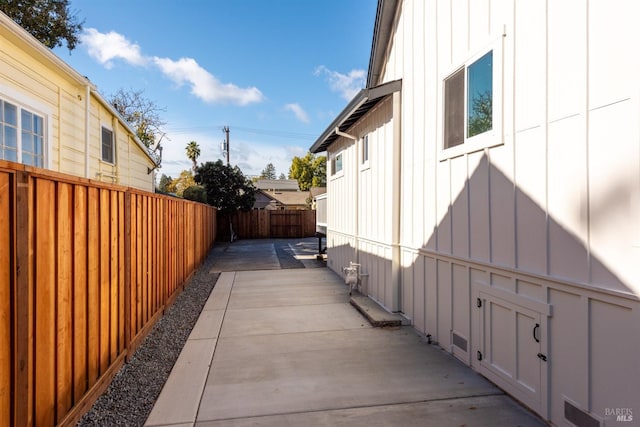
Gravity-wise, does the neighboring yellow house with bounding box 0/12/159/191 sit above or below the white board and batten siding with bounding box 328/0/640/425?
above

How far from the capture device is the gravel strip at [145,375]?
294cm

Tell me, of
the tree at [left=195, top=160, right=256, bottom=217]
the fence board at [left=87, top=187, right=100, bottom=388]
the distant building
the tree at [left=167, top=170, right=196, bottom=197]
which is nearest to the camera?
the fence board at [left=87, top=187, right=100, bottom=388]

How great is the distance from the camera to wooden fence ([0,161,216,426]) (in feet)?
6.19

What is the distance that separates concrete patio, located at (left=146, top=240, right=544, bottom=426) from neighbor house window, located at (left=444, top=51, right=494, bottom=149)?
2.49 m

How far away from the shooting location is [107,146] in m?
8.96

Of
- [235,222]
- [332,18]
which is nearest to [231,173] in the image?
[235,222]

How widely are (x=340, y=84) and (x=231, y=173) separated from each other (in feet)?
48.2

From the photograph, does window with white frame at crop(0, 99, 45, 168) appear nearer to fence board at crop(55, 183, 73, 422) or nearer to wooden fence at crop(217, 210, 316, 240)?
fence board at crop(55, 183, 73, 422)

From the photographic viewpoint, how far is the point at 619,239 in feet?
7.57

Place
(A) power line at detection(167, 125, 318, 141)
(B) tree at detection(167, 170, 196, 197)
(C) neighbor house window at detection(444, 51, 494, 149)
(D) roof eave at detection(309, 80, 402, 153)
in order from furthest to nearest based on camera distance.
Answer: (B) tree at detection(167, 170, 196, 197) < (A) power line at detection(167, 125, 318, 141) < (D) roof eave at detection(309, 80, 402, 153) < (C) neighbor house window at detection(444, 51, 494, 149)

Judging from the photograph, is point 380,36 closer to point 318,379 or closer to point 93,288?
point 318,379

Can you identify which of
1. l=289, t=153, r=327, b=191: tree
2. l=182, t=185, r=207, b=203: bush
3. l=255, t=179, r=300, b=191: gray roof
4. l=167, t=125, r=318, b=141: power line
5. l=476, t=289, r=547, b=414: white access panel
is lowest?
l=476, t=289, r=547, b=414: white access panel

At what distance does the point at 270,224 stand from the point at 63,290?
71.4 ft

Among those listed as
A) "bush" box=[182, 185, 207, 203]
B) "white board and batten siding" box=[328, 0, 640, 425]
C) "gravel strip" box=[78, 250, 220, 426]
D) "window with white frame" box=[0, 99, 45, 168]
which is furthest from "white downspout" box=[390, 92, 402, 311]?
"bush" box=[182, 185, 207, 203]
